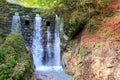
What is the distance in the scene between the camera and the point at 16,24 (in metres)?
17.7

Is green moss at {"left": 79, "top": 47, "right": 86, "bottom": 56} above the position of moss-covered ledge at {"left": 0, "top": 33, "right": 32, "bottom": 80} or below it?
below

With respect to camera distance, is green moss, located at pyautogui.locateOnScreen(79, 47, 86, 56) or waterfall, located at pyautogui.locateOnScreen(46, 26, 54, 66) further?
waterfall, located at pyautogui.locateOnScreen(46, 26, 54, 66)

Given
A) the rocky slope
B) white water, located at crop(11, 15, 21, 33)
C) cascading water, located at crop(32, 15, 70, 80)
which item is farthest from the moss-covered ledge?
white water, located at crop(11, 15, 21, 33)

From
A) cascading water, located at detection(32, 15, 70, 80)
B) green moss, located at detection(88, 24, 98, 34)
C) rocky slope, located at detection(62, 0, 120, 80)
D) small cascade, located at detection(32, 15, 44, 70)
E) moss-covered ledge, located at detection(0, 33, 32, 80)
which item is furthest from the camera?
small cascade, located at detection(32, 15, 44, 70)

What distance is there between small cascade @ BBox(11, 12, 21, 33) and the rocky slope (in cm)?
446

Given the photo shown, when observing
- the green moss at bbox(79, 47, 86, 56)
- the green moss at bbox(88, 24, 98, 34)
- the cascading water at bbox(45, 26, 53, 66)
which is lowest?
the cascading water at bbox(45, 26, 53, 66)

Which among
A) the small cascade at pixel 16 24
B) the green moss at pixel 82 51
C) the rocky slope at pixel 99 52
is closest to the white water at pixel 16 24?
the small cascade at pixel 16 24

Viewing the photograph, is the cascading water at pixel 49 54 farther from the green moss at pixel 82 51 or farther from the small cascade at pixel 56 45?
the green moss at pixel 82 51

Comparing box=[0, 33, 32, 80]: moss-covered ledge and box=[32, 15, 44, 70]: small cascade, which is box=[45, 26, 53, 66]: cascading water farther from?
box=[0, 33, 32, 80]: moss-covered ledge

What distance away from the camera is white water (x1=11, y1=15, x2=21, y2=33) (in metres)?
17.7

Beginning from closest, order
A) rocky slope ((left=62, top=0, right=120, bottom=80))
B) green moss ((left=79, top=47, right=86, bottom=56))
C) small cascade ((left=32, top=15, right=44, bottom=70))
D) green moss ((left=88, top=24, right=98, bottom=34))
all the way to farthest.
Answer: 1. rocky slope ((left=62, top=0, right=120, bottom=80))
2. green moss ((left=79, top=47, right=86, bottom=56))
3. green moss ((left=88, top=24, right=98, bottom=34))
4. small cascade ((left=32, top=15, right=44, bottom=70))

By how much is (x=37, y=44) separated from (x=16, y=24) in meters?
2.01

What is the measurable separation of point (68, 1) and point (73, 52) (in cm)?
293

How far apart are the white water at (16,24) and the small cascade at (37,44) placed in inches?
44.3
